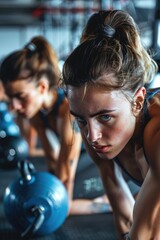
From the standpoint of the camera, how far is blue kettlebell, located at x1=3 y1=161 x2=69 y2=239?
1.39 m

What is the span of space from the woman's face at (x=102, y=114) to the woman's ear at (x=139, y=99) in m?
0.02

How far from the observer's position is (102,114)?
86cm

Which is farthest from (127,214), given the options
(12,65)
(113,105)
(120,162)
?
(12,65)

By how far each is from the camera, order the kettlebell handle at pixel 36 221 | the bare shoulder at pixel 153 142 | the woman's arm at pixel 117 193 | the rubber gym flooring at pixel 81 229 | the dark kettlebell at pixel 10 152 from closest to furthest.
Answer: the bare shoulder at pixel 153 142 < the woman's arm at pixel 117 193 < the kettlebell handle at pixel 36 221 < the rubber gym flooring at pixel 81 229 < the dark kettlebell at pixel 10 152

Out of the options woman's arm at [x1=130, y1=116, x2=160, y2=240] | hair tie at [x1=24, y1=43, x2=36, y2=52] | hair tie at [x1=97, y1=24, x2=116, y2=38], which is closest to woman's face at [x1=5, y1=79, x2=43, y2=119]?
hair tie at [x1=24, y1=43, x2=36, y2=52]

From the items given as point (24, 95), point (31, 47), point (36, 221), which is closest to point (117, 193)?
point (36, 221)

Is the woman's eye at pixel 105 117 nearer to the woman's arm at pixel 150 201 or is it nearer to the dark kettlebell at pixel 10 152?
the woman's arm at pixel 150 201

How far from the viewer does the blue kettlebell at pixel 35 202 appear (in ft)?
4.58

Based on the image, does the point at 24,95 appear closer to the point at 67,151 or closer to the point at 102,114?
the point at 67,151

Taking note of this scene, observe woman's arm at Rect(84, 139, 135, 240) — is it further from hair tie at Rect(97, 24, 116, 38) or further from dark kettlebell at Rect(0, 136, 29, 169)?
dark kettlebell at Rect(0, 136, 29, 169)

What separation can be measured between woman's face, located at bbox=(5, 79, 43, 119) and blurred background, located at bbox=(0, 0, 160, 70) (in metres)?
0.53

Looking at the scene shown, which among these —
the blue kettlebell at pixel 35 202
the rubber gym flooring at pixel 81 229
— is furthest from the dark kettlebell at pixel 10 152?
the blue kettlebell at pixel 35 202

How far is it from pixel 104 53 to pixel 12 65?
2.82 ft

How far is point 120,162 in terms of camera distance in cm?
112
